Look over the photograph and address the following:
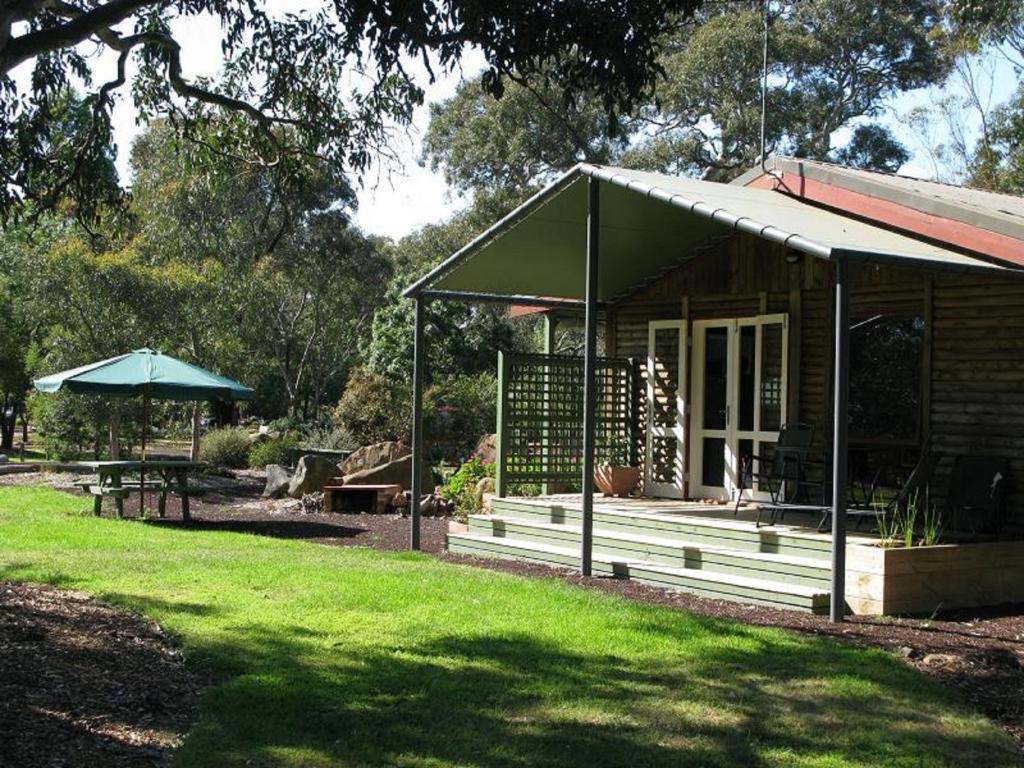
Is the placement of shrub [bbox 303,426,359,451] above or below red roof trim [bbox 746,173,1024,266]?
below

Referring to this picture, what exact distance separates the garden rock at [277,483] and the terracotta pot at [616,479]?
6.48m

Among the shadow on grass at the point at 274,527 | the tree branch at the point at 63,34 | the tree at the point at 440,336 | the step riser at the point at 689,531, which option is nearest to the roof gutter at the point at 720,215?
the step riser at the point at 689,531

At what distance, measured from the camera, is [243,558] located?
10.9 m

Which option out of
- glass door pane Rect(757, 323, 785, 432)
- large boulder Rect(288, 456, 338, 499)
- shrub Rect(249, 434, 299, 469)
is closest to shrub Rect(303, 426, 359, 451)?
shrub Rect(249, 434, 299, 469)

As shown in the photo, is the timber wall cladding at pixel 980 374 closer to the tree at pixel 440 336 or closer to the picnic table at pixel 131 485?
the picnic table at pixel 131 485

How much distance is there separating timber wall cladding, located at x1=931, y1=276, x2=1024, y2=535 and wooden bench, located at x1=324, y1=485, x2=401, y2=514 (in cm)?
864

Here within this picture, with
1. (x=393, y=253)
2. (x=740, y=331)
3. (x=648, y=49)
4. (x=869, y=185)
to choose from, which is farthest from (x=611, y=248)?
(x=393, y=253)

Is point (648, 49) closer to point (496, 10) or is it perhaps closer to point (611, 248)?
point (496, 10)

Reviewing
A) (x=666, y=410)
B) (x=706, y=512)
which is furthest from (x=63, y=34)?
(x=666, y=410)

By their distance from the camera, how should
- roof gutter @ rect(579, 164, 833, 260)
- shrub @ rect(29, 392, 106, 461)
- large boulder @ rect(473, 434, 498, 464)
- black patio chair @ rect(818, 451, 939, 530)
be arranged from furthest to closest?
shrub @ rect(29, 392, 106, 461), large boulder @ rect(473, 434, 498, 464), black patio chair @ rect(818, 451, 939, 530), roof gutter @ rect(579, 164, 833, 260)

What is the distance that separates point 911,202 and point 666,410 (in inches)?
165

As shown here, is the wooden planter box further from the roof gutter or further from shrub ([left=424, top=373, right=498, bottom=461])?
shrub ([left=424, top=373, right=498, bottom=461])

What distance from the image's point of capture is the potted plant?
14156mm

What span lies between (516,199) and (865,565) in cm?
2562
